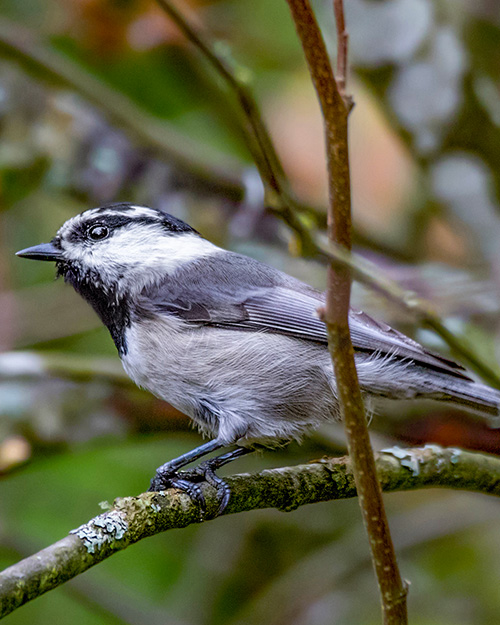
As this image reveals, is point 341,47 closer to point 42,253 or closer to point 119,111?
point 42,253

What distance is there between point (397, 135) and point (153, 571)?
2813 millimetres

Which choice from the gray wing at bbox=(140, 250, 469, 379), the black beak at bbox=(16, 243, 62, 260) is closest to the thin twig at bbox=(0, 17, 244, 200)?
the black beak at bbox=(16, 243, 62, 260)

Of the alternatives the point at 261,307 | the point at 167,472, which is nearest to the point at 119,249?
the point at 261,307

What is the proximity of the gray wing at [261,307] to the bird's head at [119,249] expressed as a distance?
0.35 feet

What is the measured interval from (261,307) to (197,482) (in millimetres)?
732

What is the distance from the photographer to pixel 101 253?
2.92m

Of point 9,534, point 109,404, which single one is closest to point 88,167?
point 109,404

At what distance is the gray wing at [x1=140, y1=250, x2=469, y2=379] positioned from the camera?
101 inches

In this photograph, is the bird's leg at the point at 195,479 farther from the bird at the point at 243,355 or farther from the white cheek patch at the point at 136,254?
the white cheek patch at the point at 136,254

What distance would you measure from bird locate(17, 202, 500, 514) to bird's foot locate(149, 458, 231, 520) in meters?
0.01

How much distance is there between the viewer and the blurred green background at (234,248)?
3.62 metres

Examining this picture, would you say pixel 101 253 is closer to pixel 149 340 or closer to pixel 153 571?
pixel 149 340

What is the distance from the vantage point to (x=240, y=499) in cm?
222

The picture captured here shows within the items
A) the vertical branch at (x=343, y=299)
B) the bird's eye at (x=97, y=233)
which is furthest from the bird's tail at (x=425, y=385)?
the bird's eye at (x=97, y=233)
